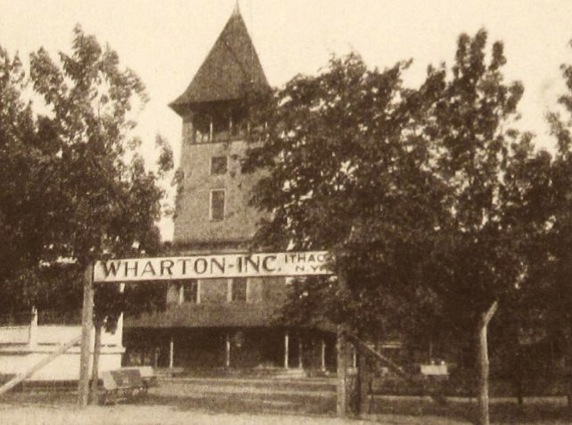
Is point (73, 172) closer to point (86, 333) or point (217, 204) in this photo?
point (86, 333)

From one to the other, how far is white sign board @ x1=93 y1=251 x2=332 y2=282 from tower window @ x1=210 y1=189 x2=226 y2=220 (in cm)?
2349

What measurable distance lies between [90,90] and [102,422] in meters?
6.89

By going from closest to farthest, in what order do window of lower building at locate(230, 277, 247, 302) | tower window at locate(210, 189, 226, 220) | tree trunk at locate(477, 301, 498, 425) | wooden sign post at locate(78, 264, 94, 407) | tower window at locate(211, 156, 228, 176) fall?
1. tree trunk at locate(477, 301, 498, 425)
2. wooden sign post at locate(78, 264, 94, 407)
3. window of lower building at locate(230, 277, 247, 302)
4. tower window at locate(210, 189, 226, 220)
5. tower window at locate(211, 156, 228, 176)

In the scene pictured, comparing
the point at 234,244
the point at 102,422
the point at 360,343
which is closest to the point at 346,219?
the point at 360,343

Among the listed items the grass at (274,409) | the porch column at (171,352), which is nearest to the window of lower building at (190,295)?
the porch column at (171,352)

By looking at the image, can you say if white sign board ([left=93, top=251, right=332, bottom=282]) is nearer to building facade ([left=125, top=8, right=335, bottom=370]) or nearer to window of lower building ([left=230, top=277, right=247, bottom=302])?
building facade ([left=125, top=8, right=335, bottom=370])

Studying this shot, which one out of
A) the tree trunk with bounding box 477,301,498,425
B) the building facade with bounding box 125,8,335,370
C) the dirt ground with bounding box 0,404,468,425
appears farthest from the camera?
the building facade with bounding box 125,8,335,370

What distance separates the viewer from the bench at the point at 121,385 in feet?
53.3

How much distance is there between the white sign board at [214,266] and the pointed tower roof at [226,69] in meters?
24.2

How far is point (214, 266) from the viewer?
45.9 ft

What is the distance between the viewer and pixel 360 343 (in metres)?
13.0

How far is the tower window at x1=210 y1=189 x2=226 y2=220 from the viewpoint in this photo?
38.2 meters

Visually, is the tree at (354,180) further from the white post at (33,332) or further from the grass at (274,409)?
the white post at (33,332)

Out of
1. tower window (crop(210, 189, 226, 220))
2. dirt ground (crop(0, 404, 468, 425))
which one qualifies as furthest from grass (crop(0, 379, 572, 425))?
tower window (crop(210, 189, 226, 220))
